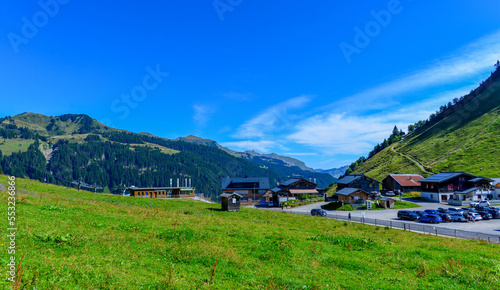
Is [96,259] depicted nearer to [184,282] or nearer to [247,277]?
[184,282]

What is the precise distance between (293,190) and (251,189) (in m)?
18.8

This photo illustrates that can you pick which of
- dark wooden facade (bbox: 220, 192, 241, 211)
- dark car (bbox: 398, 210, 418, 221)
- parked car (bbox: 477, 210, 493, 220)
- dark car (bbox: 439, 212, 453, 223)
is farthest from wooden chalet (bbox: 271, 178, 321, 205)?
parked car (bbox: 477, 210, 493, 220)

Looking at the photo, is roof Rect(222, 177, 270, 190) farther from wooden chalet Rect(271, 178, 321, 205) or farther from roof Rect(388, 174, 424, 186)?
roof Rect(388, 174, 424, 186)

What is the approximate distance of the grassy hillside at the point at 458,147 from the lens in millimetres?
115625

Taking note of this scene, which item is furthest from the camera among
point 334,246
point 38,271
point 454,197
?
point 454,197

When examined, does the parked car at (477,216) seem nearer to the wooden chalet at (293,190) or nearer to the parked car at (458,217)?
the parked car at (458,217)

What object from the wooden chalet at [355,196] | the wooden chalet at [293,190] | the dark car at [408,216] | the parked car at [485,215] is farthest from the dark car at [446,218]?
the wooden chalet at [293,190]

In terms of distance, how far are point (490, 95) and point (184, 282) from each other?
273818 millimetres

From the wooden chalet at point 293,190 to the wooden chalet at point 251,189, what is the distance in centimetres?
443

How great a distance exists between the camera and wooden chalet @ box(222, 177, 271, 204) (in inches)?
4333

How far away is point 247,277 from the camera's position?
11.6 metres

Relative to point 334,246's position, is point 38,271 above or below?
above

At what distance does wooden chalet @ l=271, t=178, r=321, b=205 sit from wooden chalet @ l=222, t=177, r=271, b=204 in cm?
443

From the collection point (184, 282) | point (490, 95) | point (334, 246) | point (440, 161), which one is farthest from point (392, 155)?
point (184, 282)
